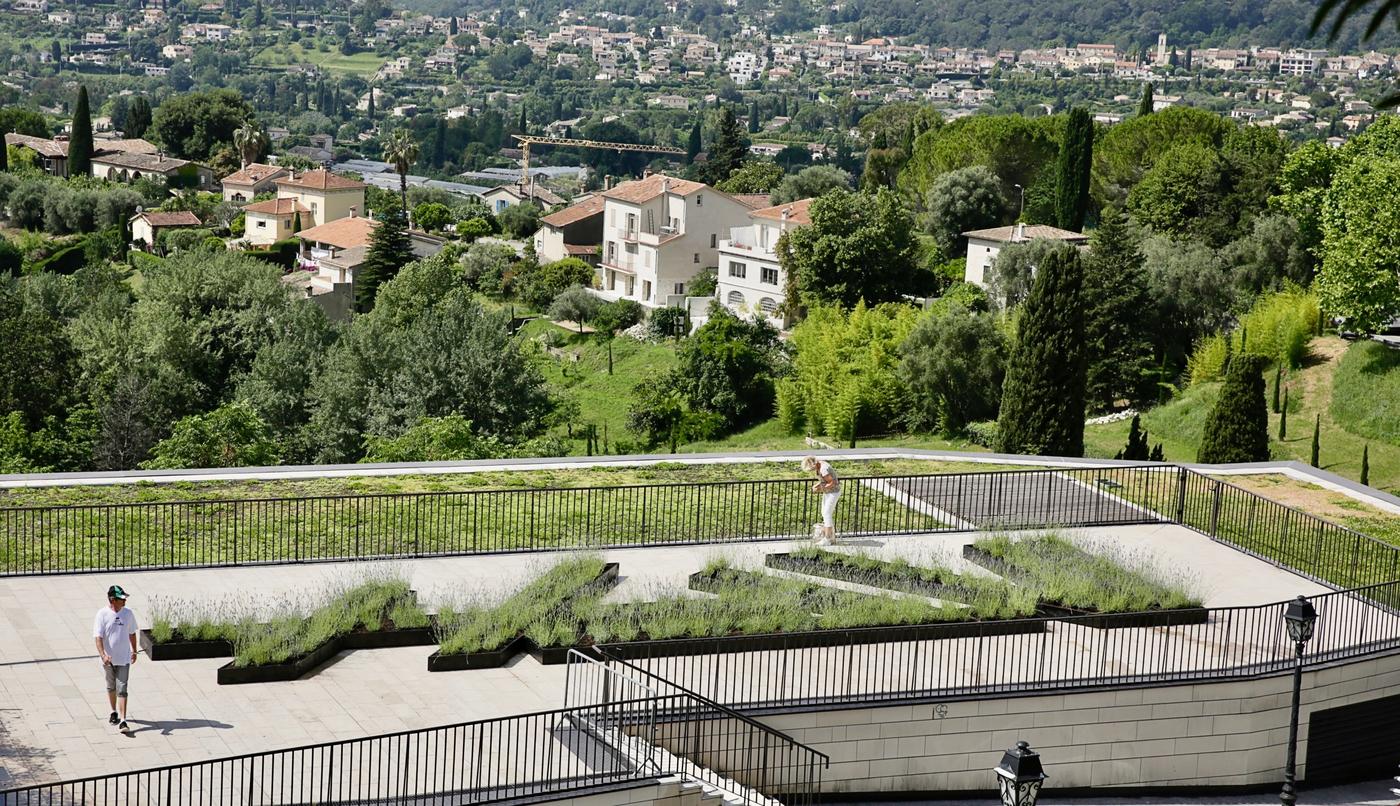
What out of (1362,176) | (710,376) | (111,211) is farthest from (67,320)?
(111,211)

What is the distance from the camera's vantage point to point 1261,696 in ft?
53.4

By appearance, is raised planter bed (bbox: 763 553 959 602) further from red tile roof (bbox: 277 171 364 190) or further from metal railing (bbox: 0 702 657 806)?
red tile roof (bbox: 277 171 364 190)

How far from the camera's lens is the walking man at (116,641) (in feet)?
43.3

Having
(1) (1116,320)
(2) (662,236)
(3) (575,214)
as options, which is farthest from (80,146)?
(1) (1116,320)

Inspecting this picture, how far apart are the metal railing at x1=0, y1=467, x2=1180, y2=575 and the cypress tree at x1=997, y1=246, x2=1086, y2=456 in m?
6.97

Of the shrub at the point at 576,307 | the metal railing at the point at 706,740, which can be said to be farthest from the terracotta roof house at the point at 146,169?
the metal railing at the point at 706,740

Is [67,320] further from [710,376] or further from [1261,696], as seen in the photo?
[1261,696]

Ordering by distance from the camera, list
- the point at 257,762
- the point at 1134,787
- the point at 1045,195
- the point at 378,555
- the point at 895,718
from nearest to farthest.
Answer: the point at 257,762, the point at 895,718, the point at 1134,787, the point at 378,555, the point at 1045,195

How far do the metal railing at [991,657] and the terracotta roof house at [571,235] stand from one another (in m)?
65.6

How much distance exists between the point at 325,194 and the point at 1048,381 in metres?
73.8

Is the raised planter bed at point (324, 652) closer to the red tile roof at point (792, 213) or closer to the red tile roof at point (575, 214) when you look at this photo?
the red tile roof at point (792, 213)

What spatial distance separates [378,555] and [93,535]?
141 inches

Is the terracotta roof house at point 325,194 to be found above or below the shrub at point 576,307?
above

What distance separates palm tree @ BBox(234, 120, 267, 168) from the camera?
122 meters
